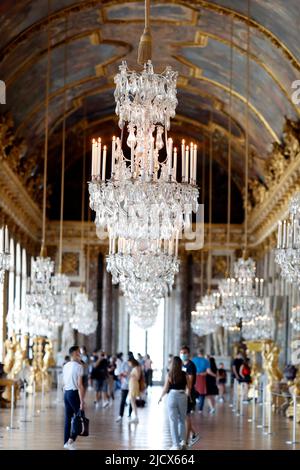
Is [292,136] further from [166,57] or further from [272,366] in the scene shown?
[272,366]

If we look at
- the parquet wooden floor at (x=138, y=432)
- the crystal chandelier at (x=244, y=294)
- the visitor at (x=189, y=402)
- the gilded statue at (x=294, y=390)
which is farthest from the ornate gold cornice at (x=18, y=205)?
the visitor at (x=189, y=402)

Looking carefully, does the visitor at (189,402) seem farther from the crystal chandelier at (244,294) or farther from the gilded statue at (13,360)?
the gilded statue at (13,360)

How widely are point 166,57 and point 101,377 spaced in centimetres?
877

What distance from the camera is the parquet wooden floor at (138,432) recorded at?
54.5 ft

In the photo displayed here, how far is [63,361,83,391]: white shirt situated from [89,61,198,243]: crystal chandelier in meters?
2.04

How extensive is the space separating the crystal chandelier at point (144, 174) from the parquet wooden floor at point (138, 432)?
3.38m

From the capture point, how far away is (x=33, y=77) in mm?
27812

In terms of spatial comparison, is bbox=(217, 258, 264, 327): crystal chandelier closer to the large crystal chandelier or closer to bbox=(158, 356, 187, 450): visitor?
the large crystal chandelier

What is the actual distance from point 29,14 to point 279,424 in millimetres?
9880

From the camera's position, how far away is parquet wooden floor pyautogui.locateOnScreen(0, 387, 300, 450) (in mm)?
16625

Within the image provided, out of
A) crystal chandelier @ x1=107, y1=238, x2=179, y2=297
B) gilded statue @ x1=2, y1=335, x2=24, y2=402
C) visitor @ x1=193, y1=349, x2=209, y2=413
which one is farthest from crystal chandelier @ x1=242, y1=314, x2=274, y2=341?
crystal chandelier @ x1=107, y1=238, x2=179, y2=297

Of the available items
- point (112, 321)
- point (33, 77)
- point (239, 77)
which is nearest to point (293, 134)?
point (239, 77)

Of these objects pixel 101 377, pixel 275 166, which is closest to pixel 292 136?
pixel 275 166

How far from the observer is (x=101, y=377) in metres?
27.0
